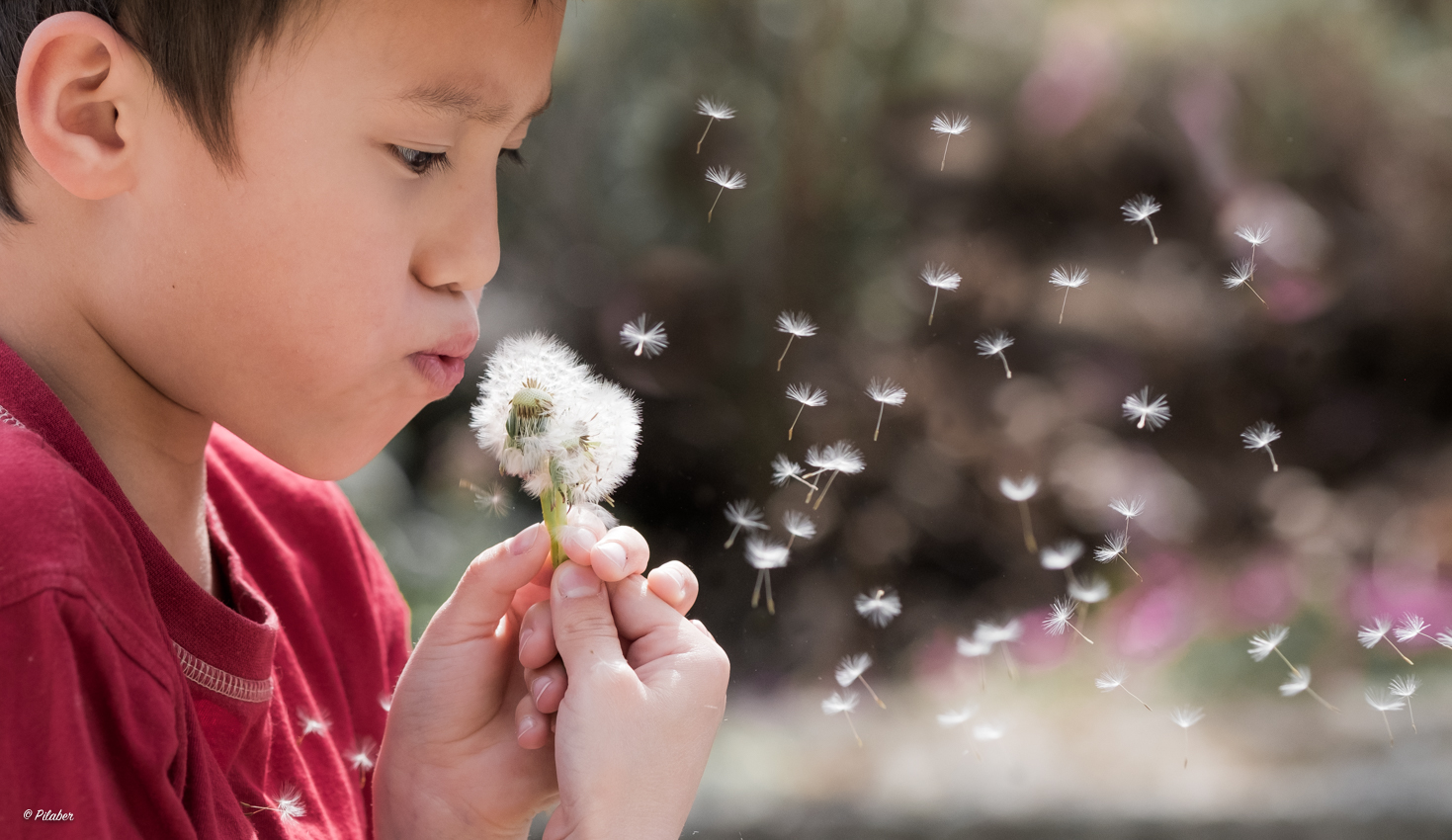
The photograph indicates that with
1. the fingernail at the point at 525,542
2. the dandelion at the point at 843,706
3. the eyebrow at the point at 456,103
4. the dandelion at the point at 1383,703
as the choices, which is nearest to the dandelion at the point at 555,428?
the fingernail at the point at 525,542

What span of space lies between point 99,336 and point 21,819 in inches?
9.3

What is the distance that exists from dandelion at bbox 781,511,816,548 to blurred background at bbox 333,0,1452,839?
1 centimetres

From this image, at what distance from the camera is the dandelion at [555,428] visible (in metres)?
0.56

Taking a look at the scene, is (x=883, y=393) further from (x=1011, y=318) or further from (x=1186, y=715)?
(x=1186, y=715)

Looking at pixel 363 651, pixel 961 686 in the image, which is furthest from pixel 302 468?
pixel 961 686

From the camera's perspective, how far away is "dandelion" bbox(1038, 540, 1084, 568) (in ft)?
2.73

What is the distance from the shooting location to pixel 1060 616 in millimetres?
842

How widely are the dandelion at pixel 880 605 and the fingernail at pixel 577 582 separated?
1.17 feet

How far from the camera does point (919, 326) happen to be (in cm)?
82

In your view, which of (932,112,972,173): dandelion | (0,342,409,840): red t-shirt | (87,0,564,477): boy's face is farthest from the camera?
(932,112,972,173): dandelion

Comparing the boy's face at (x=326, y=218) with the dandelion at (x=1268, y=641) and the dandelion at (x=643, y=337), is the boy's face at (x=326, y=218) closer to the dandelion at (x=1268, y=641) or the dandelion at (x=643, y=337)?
the dandelion at (x=643, y=337)

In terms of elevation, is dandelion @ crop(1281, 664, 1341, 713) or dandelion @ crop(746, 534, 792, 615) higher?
dandelion @ crop(746, 534, 792, 615)

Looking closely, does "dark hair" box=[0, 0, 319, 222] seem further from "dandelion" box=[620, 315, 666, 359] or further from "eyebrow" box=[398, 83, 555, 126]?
"dandelion" box=[620, 315, 666, 359]

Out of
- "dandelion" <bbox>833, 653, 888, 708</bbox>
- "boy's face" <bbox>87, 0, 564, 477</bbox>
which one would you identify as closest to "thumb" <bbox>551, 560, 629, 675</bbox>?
"boy's face" <bbox>87, 0, 564, 477</bbox>
